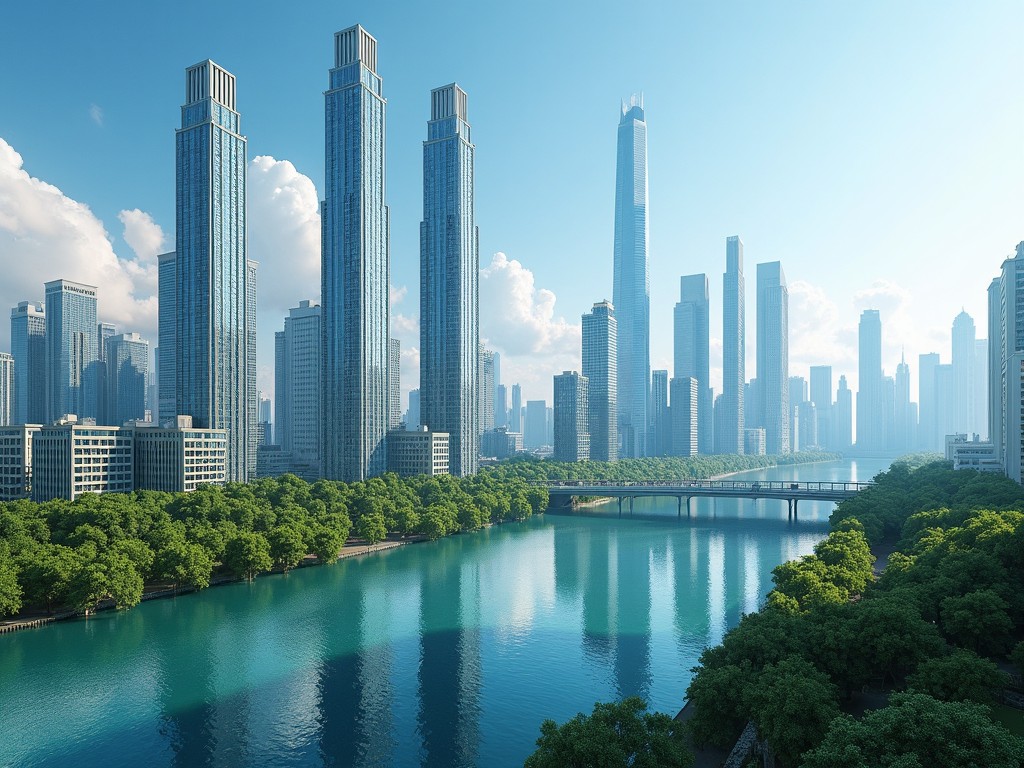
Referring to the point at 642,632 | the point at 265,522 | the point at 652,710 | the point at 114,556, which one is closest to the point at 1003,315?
the point at 642,632

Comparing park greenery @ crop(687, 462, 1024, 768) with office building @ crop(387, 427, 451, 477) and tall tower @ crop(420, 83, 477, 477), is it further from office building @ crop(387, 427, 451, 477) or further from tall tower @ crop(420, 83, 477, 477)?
tall tower @ crop(420, 83, 477, 477)

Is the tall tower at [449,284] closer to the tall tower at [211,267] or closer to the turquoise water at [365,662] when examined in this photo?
the tall tower at [211,267]

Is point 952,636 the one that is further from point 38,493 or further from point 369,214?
point 369,214

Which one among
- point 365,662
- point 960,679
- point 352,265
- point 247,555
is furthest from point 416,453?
point 960,679

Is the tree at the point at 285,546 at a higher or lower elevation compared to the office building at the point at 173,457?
lower

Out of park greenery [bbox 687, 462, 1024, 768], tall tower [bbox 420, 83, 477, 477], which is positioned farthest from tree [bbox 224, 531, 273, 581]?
tall tower [bbox 420, 83, 477, 477]

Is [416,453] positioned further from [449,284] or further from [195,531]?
[195,531]

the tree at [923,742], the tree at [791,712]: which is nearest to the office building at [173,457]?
the tree at [791,712]
